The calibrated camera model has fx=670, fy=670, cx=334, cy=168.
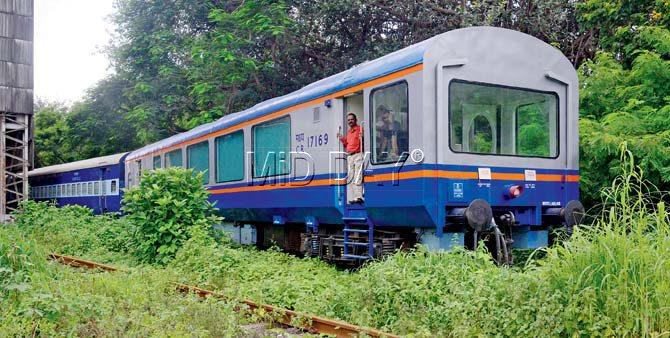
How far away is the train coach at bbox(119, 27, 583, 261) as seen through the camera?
27.8 feet

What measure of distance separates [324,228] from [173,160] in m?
8.04

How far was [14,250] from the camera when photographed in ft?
27.7

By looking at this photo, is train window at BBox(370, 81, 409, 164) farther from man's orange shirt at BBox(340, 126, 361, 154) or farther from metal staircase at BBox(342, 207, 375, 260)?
metal staircase at BBox(342, 207, 375, 260)

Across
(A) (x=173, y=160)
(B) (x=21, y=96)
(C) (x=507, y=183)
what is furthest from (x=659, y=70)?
(B) (x=21, y=96)

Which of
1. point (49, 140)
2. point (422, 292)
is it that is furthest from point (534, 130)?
point (49, 140)

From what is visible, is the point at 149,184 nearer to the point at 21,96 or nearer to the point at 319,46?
the point at 319,46

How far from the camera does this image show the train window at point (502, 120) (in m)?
8.73

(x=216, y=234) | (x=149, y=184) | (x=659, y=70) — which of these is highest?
(x=659, y=70)

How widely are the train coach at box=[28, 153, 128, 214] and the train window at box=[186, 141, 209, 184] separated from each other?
Result: 675 cm

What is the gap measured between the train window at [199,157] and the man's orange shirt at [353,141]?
20.0 ft

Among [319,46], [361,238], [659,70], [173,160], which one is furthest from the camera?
[319,46]

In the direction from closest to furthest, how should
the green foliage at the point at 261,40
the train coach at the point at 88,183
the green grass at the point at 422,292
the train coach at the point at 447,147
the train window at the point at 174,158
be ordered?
the green grass at the point at 422,292
the train coach at the point at 447,147
the train window at the point at 174,158
the green foliage at the point at 261,40
the train coach at the point at 88,183

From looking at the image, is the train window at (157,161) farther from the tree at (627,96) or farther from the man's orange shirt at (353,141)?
the tree at (627,96)

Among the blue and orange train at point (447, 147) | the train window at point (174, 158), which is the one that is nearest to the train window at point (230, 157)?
the blue and orange train at point (447, 147)
